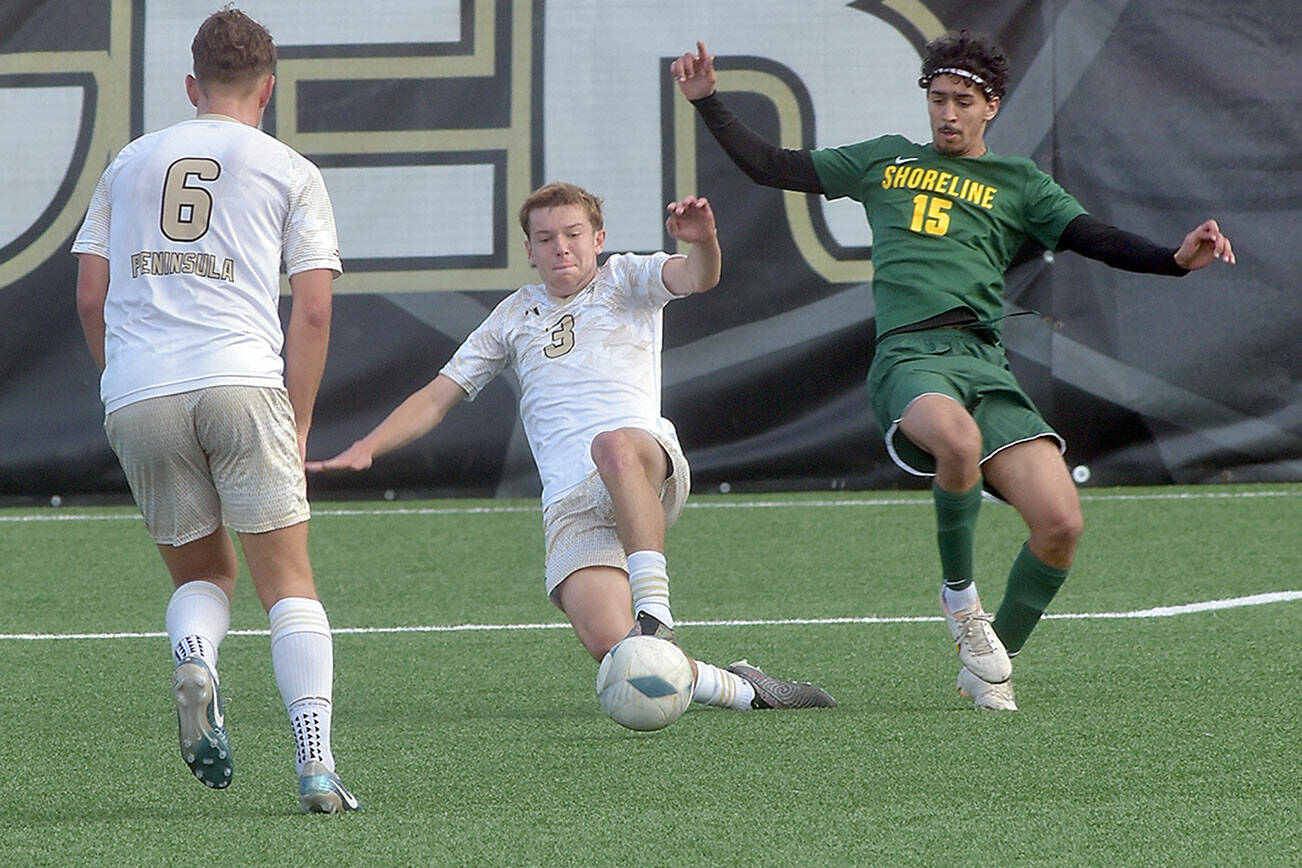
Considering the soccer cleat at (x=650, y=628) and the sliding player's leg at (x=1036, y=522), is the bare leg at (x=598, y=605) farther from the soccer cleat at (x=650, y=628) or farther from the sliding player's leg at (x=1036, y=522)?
the sliding player's leg at (x=1036, y=522)

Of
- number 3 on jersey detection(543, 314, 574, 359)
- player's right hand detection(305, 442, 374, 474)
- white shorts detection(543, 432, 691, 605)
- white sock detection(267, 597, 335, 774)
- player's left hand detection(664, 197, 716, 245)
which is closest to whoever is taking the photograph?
white sock detection(267, 597, 335, 774)

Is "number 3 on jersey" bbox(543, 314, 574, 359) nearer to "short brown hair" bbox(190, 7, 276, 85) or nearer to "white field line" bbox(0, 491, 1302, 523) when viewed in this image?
"short brown hair" bbox(190, 7, 276, 85)

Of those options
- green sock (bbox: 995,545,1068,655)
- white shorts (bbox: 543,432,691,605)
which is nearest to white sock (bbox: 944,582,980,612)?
green sock (bbox: 995,545,1068,655)

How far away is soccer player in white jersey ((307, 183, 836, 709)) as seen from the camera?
4.07m

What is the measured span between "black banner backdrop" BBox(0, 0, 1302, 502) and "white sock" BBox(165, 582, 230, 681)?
518 cm

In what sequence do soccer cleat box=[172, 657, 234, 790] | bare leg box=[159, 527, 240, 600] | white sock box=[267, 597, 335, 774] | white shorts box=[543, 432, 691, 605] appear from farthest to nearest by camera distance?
white shorts box=[543, 432, 691, 605], bare leg box=[159, 527, 240, 600], white sock box=[267, 597, 335, 774], soccer cleat box=[172, 657, 234, 790]

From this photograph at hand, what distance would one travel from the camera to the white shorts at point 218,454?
307 centimetres

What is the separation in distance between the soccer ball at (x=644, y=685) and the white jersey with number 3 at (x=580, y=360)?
714 mm

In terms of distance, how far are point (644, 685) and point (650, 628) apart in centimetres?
25

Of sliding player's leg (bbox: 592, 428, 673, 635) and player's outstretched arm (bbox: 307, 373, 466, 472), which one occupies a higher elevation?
player's outstretched arm (bbox: 307, 373, 466, 472)

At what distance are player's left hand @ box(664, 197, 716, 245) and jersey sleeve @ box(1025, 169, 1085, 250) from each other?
1.03 m

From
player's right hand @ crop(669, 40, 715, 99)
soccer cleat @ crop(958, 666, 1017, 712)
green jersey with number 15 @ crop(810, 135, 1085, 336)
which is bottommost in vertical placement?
soccer cleat @ crop(958, 666, 1017, 712)

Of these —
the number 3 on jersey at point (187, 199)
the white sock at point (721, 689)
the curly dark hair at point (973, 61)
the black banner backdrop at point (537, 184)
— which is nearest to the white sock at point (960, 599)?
the white sock at point (721, 689)

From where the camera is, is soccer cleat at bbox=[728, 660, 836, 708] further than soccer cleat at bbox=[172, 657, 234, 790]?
Yes
